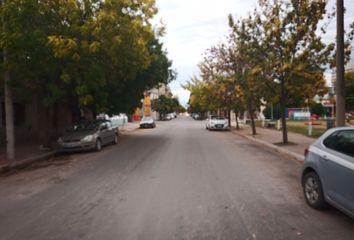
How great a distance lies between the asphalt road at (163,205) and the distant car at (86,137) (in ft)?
16.7

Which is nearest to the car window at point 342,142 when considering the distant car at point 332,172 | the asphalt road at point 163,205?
the distant car at point 332,172

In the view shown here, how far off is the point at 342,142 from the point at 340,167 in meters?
0.62

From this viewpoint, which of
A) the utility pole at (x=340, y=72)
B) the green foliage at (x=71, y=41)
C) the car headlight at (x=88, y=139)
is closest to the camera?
the utility pole at (x=340, y=72)

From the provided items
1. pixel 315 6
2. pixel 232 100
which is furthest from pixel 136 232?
pixel 232 100

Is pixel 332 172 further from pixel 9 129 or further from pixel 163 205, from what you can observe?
pixel 9 129

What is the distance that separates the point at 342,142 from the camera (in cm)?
636

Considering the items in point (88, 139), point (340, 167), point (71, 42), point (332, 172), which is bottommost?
point (88, 139)

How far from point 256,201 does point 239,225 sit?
5.56 feet

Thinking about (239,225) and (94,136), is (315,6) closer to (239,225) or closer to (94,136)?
(94,136)

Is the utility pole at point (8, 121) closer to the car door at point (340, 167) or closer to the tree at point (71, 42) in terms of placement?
the tree at point (71, 42)

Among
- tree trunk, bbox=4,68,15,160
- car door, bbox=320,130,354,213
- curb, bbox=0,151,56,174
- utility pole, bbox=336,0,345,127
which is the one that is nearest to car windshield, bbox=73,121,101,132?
curb, bbox=0,151,56,174

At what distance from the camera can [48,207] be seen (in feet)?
23.8

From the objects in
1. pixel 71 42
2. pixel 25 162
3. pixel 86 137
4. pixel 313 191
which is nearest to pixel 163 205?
pixel 313 191

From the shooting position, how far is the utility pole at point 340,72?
11.6 metres
